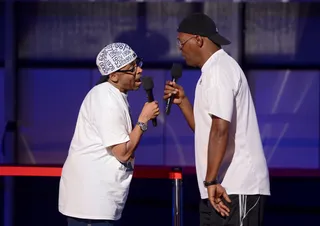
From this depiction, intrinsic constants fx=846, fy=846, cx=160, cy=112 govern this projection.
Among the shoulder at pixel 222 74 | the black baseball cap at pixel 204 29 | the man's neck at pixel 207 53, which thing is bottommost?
the shoulder at pixel 222 74

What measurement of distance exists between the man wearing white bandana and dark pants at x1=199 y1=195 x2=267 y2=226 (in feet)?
1.57

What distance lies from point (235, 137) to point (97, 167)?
0.76 m

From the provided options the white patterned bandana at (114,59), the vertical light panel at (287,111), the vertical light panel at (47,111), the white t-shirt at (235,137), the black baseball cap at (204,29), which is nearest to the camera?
the white t-shirt at (235,137)

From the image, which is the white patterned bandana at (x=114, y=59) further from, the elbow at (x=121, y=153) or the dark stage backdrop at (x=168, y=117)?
the dark stage backdrop at (x=168, y=117)

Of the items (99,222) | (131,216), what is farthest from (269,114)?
(99,222)

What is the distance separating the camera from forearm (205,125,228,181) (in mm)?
4344

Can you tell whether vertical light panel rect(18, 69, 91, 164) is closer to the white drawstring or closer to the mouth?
the mouth

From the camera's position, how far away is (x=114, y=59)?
4.67 m

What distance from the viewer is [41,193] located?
22.6ft

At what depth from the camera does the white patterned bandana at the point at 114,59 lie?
4.66 meters

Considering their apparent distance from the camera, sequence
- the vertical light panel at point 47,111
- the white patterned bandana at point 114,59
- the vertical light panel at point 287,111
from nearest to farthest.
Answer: the white patterned bandana at point 114,59, the vertical light panel at point 287,111, the vertical light panel at point 47,111

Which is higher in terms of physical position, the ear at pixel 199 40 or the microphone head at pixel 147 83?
the ear at pixel 199 40

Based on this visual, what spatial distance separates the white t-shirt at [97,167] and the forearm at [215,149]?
0.46 m

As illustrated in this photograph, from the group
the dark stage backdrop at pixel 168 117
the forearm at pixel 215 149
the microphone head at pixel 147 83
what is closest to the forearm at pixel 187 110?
the microphone head at pixel 147 83
